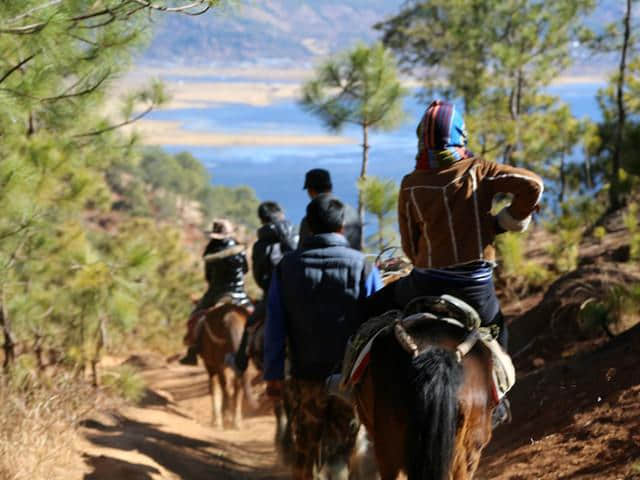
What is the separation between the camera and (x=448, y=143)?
187 inches

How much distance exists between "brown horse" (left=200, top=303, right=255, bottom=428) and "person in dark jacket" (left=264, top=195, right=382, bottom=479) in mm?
4575

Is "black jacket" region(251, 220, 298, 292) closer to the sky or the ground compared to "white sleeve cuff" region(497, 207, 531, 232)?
closer to the ground

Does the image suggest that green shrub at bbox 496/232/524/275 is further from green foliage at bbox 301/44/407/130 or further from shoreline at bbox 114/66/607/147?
shoreline at bbox 114/66/607/147

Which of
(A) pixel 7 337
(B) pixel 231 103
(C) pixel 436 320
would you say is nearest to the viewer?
(C) pixel 436 320

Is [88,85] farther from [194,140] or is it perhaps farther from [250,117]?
[250,117]

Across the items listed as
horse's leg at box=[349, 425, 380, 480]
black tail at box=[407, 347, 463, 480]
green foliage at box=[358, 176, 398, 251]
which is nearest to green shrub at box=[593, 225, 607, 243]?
green foliage at box=[358, 176, 398, 251]

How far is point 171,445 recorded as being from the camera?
8570 mm

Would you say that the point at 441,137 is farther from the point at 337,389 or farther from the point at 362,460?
the point at 362,460

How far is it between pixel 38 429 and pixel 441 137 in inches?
151

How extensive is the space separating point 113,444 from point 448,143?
15.2 feet

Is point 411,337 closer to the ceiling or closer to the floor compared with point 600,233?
closer to the ceiling

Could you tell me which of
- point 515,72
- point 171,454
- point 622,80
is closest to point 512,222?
point 171,454

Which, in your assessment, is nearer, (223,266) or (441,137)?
(441,137)

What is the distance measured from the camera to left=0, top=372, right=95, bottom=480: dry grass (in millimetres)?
5852
